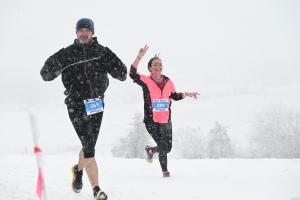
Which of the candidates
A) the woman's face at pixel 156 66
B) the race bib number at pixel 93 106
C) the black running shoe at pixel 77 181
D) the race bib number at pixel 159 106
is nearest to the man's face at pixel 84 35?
the race bib number at pixel 93 106

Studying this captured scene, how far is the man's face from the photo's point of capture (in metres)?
3.55

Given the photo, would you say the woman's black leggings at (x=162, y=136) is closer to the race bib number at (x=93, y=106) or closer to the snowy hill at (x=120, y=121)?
the race bib number at (x=93, y=106)

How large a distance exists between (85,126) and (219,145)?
40430mm

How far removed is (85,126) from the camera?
3.48 metres

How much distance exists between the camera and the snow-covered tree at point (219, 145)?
4128 cm

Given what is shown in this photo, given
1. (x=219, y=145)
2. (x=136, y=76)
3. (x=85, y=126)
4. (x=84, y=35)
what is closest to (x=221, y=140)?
(x=219, y=145)

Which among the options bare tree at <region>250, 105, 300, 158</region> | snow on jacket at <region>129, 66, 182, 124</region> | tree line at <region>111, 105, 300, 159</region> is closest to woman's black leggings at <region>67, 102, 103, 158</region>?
snow on jacket at <region>129, 66, 182, 124</region>

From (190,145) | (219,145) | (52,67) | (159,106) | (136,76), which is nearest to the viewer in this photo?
(52,67)

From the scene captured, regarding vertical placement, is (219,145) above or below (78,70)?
below

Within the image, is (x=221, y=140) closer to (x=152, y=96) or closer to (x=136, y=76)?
(x=152, y=96)

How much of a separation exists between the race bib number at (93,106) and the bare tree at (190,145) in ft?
135

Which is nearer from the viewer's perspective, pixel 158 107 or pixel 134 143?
pixel 158 107

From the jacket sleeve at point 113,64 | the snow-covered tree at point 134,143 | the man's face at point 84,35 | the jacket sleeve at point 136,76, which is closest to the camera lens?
the man's face at point 84,35

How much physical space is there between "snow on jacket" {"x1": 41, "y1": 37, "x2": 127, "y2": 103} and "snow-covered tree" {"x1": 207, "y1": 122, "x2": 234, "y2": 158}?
4010 centimetres
